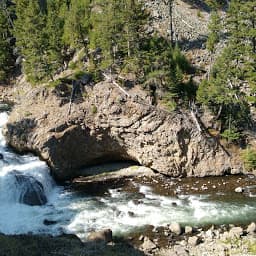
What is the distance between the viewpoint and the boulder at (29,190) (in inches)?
1793

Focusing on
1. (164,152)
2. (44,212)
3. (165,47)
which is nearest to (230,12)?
(165,47)

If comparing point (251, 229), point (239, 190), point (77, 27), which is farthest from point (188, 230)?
point (77, 27)

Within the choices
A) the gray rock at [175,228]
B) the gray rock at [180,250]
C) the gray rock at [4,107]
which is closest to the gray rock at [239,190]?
the gray rock at [175,228]

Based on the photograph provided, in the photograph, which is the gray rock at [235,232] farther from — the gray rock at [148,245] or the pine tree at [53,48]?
the pine tree at [53,48]

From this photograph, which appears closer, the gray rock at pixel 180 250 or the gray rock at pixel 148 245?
A: the gray rock at pixel 180 250

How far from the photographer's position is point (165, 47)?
54281 mm

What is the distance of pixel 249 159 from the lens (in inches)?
1929

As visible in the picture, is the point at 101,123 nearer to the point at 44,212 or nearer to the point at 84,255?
the point at 44,212

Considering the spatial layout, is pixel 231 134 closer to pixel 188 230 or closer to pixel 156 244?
pixel 188 230

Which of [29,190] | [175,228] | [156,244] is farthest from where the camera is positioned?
[29,190]

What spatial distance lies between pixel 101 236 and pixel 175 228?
6928 millimetres

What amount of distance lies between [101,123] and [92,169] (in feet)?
20.2

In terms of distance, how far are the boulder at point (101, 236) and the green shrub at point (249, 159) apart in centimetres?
1971

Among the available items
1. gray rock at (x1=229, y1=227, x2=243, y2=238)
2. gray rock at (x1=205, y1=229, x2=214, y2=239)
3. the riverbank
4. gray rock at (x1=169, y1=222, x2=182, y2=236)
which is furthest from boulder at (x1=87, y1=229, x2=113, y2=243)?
gray rock at (x1=229, y1=227, x2=243, y2=238)
